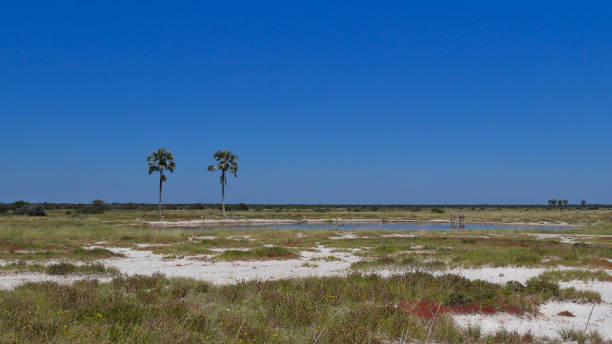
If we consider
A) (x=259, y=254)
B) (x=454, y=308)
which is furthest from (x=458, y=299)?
(x=259, y=254)

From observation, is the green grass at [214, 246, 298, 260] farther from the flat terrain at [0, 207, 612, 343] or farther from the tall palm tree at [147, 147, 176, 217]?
the tall palm tree at [147, 147, 176, 217]

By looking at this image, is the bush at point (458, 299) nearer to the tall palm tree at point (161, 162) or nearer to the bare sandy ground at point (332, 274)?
the bare sandy ground at point (332, 274)

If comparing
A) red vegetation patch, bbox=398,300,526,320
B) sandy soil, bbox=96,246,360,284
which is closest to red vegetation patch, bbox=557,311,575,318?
red vegetation patch, bbox=398,300,526,320

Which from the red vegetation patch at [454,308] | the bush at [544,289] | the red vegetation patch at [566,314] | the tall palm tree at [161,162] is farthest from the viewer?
the tall palm tree at [161,162]

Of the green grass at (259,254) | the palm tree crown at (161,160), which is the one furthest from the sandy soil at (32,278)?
the palm tree crown at (161,160)

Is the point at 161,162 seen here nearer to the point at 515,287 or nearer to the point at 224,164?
the point at 224,164

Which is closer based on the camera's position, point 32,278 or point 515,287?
point 515,287

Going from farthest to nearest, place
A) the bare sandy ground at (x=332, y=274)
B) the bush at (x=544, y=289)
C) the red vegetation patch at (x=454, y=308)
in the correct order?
the bush at (x=544, y=289) < the red vegetation patch at (x=454, y=308) < the bare sandy ground at (x=332, y=274)

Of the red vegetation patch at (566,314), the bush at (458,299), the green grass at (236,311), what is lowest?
the red vegetation patch at (566,314)

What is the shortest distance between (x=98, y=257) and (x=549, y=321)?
21138 mm

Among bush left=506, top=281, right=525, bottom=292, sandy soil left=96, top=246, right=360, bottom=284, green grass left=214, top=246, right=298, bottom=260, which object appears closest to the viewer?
bush left=506, top=281, right=525, bottom=292

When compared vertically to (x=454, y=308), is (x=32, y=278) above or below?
above

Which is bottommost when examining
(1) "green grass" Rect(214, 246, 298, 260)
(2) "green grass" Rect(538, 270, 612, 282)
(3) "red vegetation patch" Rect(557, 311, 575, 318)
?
(1) "green grass" Rect(214, 246, 298, 260)

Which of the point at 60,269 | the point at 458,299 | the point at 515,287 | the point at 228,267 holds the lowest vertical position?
the point at 228,267
